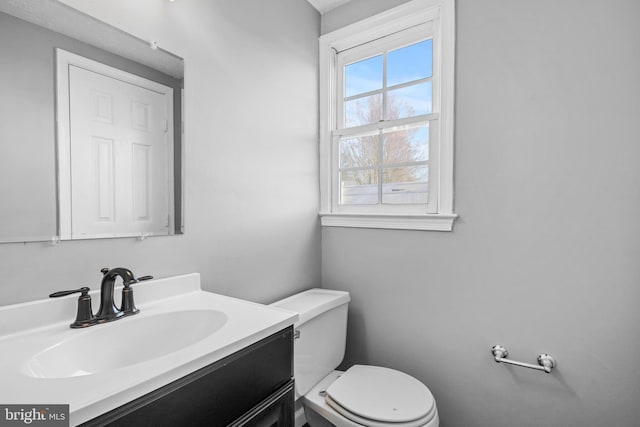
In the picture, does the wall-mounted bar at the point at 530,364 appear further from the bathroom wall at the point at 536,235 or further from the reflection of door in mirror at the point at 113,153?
the reflection of door in mirror at the point at 113,153

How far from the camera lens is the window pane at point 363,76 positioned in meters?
1.80

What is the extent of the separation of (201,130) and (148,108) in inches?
7.8

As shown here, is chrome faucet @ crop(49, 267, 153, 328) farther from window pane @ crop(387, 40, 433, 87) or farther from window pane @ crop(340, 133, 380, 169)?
window pane @ crop(387, 40, 433, 87)

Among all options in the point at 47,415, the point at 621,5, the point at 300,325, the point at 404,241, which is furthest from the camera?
the point at 404,241

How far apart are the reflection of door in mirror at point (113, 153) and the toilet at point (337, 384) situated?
73 cm

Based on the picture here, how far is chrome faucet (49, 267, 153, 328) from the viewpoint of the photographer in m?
0.83

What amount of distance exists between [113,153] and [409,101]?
4.62ft

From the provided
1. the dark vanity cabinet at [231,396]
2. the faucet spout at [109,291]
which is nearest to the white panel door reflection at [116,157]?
the faucet spout at [109,291]

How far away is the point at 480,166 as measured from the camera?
144cm

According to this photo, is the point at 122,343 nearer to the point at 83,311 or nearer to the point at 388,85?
the point at 83,311

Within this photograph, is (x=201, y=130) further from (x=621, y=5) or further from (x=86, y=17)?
(x=621, y=5)

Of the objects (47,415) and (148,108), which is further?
(148,108)

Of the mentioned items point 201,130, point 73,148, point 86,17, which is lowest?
point 73,148

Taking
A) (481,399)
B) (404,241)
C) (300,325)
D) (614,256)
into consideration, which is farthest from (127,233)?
(614,256)
